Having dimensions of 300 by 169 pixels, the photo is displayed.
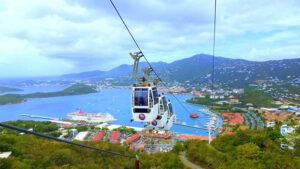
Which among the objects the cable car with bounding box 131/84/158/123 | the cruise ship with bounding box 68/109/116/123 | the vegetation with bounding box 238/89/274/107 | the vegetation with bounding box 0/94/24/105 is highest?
the cable car with bounding box 131/84/158/123

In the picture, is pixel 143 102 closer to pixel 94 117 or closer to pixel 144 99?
pixel 144 99

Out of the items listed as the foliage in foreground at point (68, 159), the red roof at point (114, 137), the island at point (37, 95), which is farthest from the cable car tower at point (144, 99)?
the island at point (37, 95)

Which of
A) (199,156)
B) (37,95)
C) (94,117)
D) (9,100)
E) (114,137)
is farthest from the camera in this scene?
(37,95)

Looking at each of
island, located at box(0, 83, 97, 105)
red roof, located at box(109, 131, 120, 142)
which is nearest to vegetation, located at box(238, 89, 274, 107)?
red roof, located at box(109, 131, 120, 142)

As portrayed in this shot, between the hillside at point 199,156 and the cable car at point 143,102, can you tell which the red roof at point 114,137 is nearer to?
the hillside at point 199,156

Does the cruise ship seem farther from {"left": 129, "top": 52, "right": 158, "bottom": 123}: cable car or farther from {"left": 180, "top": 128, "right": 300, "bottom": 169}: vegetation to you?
→ {"left": 129, "top": 52, "right": 158, "bottom": 123}: cable car

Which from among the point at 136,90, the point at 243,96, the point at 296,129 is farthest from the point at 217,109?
the point at 136,90

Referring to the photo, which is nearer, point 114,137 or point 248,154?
point 248,154

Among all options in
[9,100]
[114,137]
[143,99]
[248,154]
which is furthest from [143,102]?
[9,100]

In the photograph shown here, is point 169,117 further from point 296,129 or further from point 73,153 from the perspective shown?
point 73,153

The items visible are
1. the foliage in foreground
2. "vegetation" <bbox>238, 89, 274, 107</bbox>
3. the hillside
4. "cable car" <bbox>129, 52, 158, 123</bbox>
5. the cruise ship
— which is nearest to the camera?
"cable car" <bbox>129, 52, 158, 123</bbox>
